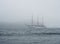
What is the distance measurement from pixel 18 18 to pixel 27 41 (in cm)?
43

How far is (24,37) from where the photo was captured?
2.05 metres

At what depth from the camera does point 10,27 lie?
203 cm

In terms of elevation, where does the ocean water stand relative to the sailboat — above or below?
below

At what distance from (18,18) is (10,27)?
208mm

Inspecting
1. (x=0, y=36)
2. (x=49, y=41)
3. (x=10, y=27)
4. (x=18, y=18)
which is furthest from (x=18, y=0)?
(x=49, y=41)

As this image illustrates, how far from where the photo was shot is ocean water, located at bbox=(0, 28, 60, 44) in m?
2.04

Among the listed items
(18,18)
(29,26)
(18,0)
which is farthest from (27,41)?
(18,0)

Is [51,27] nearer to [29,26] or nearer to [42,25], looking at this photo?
[42,25]

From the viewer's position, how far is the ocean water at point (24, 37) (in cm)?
204

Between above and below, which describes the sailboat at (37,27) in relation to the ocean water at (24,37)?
above

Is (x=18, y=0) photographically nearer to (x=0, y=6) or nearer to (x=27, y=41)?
(x=0, y=6)

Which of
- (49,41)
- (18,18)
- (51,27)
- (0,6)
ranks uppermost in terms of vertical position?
(0,6)

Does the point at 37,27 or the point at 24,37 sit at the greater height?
the point at 37,27

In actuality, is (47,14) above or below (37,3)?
below
